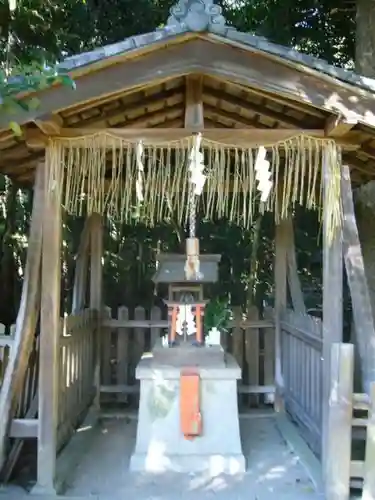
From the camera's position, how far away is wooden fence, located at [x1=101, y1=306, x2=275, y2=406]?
6.93 m

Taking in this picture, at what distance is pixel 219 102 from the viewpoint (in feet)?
16.1

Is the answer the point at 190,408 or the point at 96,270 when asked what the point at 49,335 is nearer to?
the point at 190,408

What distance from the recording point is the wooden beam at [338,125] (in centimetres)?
399

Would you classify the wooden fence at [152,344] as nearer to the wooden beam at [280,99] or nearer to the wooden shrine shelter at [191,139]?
the wooden shrine shelter at [191,139]

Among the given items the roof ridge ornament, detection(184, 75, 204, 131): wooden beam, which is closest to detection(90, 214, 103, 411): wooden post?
detection(184, 75, 204, 131): wooden beam

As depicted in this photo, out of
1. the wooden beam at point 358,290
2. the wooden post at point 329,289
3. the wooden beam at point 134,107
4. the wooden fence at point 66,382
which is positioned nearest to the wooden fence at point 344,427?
the wooden beam at point 358,290

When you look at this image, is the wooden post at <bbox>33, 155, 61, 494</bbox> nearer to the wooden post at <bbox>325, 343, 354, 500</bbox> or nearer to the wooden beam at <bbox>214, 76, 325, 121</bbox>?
the wooden beam at <bbox>214, 76, 325, 121</bbox>

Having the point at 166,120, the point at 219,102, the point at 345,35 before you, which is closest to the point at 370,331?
the point at 219,102

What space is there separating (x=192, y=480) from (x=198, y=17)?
122 inches

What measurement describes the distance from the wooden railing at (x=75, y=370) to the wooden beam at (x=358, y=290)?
218 cm

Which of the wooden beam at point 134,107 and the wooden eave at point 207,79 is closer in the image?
the wooden eave at point 207,79

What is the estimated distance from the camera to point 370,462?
3762mm

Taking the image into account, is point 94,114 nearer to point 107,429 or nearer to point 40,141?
point 40,141

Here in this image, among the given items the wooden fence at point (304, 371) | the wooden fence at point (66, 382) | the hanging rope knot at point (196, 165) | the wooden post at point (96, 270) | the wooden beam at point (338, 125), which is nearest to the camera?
the wooden beam at point (338, 125)
